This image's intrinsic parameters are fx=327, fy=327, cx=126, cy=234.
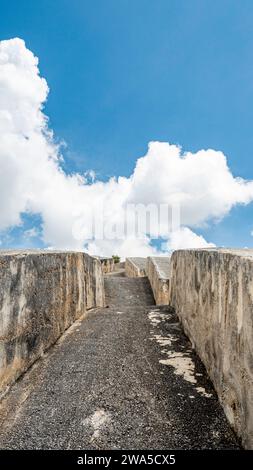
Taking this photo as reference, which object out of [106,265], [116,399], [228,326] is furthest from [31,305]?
[106,265]

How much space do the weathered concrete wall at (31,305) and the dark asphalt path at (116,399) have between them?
166 millimetres

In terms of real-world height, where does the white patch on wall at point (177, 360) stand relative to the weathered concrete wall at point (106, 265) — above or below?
below

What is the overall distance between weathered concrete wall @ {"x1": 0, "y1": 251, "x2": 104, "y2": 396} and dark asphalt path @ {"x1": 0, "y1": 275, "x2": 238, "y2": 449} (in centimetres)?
17

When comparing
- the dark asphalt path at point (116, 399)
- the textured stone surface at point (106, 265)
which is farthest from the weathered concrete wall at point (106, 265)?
the dark asphalt path at point (116, 399)

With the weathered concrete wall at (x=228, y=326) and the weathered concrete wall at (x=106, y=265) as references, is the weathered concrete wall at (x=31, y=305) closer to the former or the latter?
the weathered concrete wall at (x=228, y=326)

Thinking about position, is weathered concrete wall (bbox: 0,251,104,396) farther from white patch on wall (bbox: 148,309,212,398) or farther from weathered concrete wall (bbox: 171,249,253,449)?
weathered concrete wall (bbox: 171,249,253,449)

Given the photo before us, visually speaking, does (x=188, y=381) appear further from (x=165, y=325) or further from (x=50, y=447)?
(x=165, y=325)

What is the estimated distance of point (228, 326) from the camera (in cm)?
231

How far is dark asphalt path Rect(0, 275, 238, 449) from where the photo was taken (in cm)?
211

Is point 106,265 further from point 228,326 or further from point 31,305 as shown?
point 228,326

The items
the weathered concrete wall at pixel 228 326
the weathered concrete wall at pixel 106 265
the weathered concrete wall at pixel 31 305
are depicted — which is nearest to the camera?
the weathered concrete wall at pixel 228 326

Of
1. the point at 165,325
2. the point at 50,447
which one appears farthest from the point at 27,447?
the point at 165,325

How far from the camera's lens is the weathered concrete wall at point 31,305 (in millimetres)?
2760

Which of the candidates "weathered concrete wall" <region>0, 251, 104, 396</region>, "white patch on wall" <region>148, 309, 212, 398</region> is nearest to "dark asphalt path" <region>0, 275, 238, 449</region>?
"white patch on wall" <region>148, 309, 212, 398</region>
